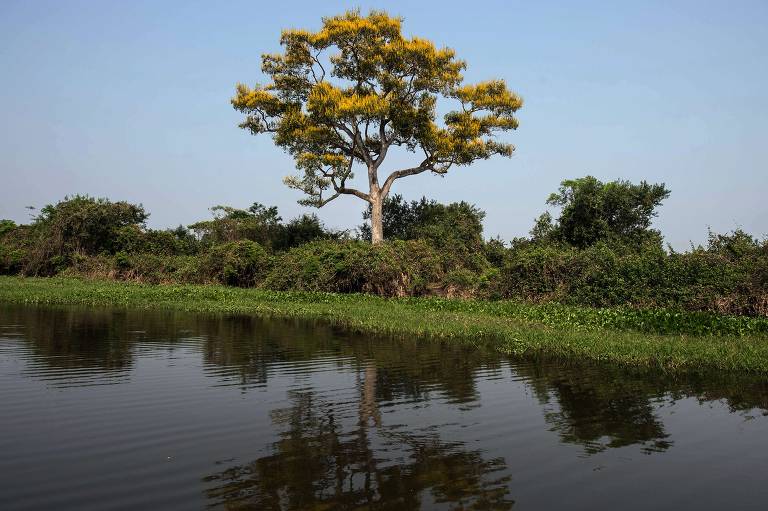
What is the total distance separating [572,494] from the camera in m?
6.40

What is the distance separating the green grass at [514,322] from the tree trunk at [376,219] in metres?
8.47

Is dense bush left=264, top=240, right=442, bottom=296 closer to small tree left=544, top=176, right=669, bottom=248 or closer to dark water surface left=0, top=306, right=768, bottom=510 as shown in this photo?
small tree left=544, top=176, right=669, bottom=248

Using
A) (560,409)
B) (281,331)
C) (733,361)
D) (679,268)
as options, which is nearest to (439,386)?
(560,409)

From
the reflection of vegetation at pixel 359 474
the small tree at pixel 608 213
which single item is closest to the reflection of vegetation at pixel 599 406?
the reflection of vegetation at pixel 359 474

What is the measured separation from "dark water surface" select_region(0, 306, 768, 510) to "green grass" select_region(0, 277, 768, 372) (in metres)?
1.08

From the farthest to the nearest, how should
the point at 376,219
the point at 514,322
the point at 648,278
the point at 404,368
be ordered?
the point at 376,219
the point at 648,278
the point at 514,322
the point at 404,368

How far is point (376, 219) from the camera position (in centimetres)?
3697

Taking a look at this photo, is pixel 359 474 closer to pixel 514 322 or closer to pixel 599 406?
pixel 599 406

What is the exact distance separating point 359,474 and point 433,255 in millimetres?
25112

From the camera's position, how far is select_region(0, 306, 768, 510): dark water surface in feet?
20.8

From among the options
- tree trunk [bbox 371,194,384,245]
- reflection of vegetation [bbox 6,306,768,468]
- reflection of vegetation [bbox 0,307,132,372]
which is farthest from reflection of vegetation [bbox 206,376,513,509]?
tree trunk [bbox 371,194,384,245]

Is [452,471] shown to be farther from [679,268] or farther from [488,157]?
[488,157]

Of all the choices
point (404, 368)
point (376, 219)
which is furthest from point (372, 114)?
point (404, 368)

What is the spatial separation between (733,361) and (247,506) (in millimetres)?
10495
